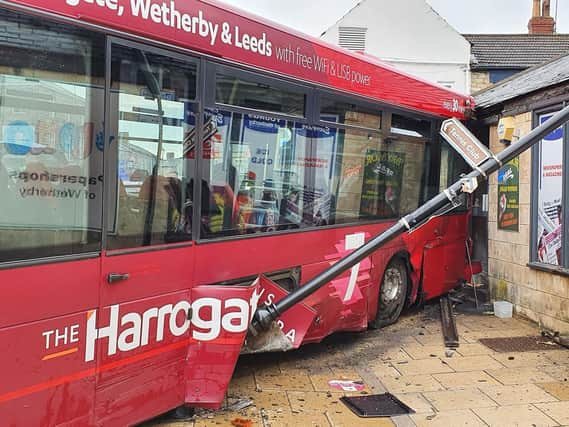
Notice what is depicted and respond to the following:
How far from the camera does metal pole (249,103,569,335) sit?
4.23m

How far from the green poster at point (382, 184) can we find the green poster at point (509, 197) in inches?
75.3

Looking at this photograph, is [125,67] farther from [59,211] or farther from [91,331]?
[91,331]

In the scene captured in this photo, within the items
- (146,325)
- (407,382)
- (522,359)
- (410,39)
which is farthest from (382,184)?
(410,39)

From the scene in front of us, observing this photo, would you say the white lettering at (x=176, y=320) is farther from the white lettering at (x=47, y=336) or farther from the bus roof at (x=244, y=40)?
the bus roof at (x=244, y=40)

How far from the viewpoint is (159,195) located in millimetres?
3658

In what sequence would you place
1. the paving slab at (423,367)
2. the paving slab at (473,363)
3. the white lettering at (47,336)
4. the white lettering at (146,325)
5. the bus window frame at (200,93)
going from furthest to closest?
the paving slab at (473,363) → the paving slab at (423,367) → the white lettering at (146,325) → the bus window frame at (200,93) → the white lettering at (47,336)

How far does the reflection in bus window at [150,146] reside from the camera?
3373 mm

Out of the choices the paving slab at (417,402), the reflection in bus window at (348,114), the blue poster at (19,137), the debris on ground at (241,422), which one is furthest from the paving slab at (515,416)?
the blue poster at (19,137)

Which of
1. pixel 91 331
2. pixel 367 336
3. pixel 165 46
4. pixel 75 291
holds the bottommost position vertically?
pixel 367 336

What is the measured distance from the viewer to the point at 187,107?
150 inches

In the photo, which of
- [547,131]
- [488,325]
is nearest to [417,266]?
[488,325]

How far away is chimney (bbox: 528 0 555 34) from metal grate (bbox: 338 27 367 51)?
27.9ft

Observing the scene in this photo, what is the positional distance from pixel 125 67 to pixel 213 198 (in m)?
1.12

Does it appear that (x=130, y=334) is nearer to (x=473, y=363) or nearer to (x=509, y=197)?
(x=473, y=363)
